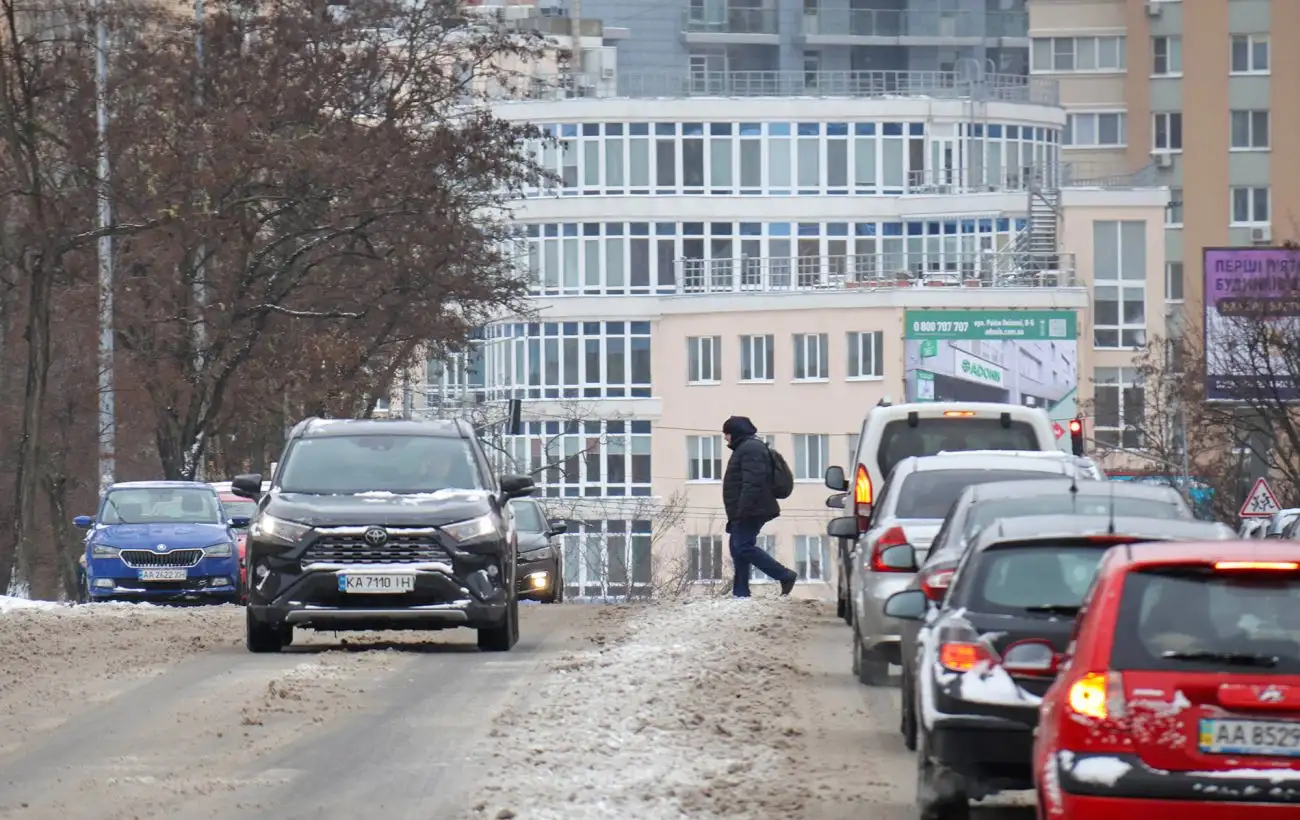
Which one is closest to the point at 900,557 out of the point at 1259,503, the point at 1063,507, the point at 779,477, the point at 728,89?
the point at 1063,507

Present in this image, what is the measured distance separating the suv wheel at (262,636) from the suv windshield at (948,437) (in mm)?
5497

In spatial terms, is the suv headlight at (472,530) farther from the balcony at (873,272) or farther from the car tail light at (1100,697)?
the balcony at (873,272)

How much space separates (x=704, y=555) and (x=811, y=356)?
23.3 ft

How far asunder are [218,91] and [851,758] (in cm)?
3502

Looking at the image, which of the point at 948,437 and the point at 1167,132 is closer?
the point at 948,437

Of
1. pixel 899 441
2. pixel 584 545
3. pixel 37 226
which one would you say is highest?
pixel 37 226

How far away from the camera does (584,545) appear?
89.6 meters

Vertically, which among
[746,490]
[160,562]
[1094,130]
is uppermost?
[1094,130]

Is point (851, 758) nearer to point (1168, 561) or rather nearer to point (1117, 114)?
point (1168, 561)

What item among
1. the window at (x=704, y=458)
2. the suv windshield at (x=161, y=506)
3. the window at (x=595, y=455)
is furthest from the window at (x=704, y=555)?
the suv windshield at (x=161, y=506)

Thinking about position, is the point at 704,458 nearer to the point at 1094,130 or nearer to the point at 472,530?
the point at 1094,130

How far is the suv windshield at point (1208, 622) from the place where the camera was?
8.80 meters

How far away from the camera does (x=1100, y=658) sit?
29.1 ft

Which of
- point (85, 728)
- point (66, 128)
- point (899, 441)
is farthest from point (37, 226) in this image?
point (85, 728)
